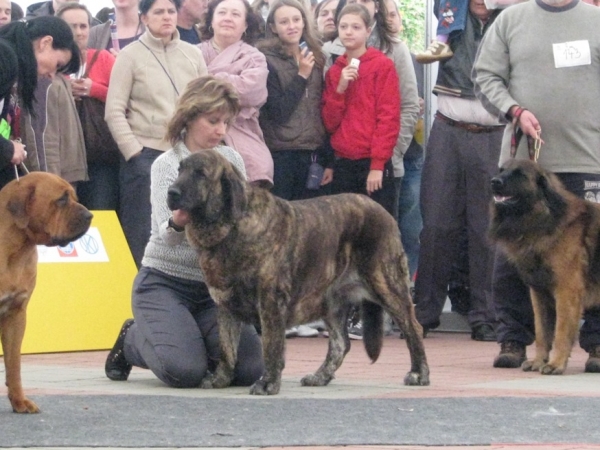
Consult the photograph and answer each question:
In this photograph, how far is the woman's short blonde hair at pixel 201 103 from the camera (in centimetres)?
663

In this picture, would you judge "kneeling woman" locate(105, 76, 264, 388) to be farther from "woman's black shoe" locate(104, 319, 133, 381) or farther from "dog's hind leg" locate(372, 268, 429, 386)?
"dog's hind leg" locate(372, 268, 429, 386)

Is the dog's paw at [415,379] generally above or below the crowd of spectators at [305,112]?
below

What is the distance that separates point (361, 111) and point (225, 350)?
3.62 metres

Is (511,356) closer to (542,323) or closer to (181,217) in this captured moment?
(542,323)

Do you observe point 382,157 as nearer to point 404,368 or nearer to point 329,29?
point 329,29

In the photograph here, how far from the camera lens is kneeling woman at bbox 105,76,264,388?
6.59m

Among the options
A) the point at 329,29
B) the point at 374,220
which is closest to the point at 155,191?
the point at 374,220

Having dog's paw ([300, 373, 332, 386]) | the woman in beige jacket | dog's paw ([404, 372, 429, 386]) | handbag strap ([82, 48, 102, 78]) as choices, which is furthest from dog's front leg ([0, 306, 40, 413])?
handbag strap ([82, 48, 102, 78])

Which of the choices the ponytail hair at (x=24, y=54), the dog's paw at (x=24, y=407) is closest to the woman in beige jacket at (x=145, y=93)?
the ponytail hair at (x=24, y=54)

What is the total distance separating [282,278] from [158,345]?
87 centimetres

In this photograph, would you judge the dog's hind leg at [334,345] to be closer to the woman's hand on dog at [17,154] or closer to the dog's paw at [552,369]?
the dog's paw at [552,369]

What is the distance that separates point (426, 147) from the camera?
389 inches

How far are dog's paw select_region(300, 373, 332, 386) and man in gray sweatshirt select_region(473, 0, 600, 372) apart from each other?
156 cm

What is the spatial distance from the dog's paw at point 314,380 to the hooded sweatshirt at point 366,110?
318 cm
